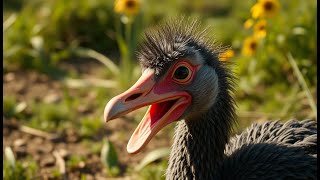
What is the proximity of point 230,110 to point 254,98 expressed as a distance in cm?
246

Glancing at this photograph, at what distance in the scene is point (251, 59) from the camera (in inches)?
243

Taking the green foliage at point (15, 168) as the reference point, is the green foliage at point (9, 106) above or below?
above

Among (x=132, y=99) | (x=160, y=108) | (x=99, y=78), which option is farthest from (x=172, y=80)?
(x=99, y=78)

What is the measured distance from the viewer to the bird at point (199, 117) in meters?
3.28

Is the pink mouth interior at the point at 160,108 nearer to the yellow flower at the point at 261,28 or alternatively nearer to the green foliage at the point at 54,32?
the yellow flower at the point at 261,28

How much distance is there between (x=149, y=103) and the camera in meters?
3.21

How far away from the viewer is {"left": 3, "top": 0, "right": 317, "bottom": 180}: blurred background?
197 inches

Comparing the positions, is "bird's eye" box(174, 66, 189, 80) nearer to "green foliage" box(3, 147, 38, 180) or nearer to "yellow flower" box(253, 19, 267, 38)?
"green foliage" box(3, 147, 38, 180)

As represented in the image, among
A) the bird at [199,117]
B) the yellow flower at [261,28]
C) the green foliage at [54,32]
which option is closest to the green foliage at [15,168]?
the bird at [199,117]

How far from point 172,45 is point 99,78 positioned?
10.8ft

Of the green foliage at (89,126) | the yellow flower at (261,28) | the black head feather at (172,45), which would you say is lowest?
the black head feather at (172,45)

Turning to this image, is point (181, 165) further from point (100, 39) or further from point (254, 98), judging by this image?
point (100, 39)

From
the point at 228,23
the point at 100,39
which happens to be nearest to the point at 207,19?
the point at 228,23

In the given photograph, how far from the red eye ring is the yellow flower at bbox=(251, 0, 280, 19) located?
2269 mm
